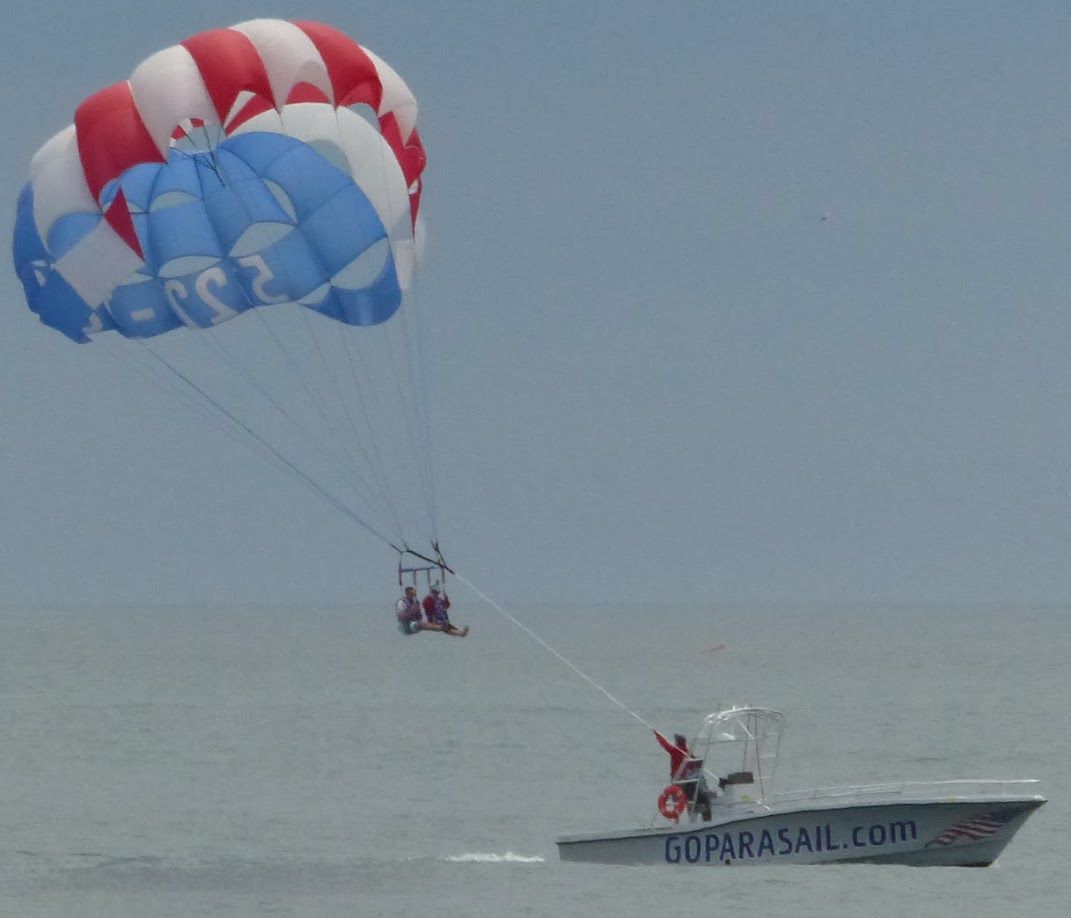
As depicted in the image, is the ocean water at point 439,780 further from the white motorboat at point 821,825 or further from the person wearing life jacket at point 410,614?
the person wearing life jacket at point 410,614

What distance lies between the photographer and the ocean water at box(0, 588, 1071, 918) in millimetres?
28016

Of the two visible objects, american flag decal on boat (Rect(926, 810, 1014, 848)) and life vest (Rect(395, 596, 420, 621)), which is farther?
life vest (Rect(395, 596, 420, 621))

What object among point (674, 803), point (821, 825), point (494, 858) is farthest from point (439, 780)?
point (821, 825)

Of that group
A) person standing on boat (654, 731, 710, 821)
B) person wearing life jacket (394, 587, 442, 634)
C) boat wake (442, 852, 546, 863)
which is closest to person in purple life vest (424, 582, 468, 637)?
person wearing life jacket (394, 587, 442, 634)

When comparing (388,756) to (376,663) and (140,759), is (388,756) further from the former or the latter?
(376,663)

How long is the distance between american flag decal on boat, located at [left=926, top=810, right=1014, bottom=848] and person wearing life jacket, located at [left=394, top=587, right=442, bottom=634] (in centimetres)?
622

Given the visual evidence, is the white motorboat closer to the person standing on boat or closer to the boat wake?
the person standing on boat

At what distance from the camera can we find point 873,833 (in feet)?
86.1

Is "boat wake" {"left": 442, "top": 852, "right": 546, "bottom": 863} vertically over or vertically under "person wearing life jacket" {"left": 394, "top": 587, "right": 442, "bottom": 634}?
under

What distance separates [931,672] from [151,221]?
67683 mm

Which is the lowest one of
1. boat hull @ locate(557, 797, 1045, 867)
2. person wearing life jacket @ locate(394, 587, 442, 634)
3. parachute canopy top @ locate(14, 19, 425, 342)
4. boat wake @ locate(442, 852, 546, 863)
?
boat hull @ locate(557, 797, 1045, 867)

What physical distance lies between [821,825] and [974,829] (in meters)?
1.75

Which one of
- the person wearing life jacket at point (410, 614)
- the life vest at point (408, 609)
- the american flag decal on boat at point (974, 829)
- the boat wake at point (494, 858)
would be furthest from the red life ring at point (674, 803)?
the boat wake at point (494, 858)

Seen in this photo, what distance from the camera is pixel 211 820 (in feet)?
117
